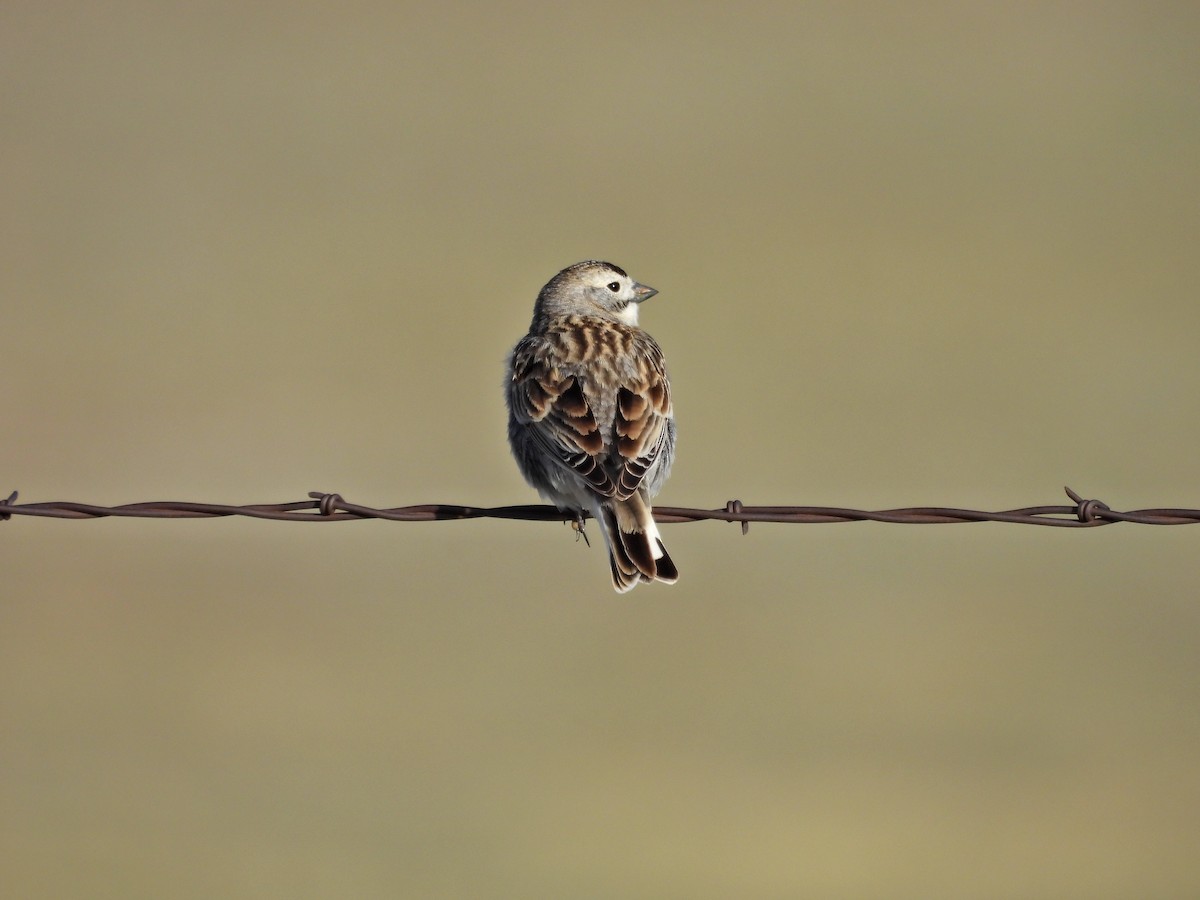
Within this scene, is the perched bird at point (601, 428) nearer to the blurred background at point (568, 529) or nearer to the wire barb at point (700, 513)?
the wire barb at point (700, 513)

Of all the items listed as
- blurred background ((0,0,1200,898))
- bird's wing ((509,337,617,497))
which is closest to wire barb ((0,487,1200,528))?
bird's wing ((509,337,617,497))

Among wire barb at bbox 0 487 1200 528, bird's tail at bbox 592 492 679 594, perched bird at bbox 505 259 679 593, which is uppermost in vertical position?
perched bird at bbox 505 259 679 593

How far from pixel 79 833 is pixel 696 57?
3902 cm

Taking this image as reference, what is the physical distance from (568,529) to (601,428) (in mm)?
7377

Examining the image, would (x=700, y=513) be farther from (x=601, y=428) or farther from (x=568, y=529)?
(x=568, y=529)

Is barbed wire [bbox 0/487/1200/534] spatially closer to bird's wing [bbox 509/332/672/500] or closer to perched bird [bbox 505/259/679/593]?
perched bird [bbox 505/259/679/593]

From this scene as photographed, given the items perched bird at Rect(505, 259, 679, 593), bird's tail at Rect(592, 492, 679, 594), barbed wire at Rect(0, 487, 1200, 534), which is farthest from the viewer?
perched bird at Rect(505, 259, 679, 593)

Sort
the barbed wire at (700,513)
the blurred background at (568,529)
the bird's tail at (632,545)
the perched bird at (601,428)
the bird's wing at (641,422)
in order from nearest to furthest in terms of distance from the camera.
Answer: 1. the barbed wire at (700,513)
2. the bird's tail at (632,545)
3. the perched bird at (601,428)
4. the bird's wing at (641,422)
5. the blurred background at (568,529)

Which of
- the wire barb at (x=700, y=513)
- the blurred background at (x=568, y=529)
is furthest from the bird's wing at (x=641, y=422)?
the blurred background at (x=568, y=529)

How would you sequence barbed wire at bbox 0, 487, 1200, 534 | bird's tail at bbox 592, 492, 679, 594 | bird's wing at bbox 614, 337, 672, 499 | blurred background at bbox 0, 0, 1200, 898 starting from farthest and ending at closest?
blurred background at bbox 0, 0, 1200, 898 < bird's wing at bbox 614, 337, 672, 499 < bird's tail at bbox 592, 492, 679, 594 < barbed wire at bbox 0, 487, 1200, 534

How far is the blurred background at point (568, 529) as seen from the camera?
14.3 m

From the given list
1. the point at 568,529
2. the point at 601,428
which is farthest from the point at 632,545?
the point at 568,529

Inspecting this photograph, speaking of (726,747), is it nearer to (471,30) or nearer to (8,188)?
(8,188)

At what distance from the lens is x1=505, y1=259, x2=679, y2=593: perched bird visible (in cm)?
759
